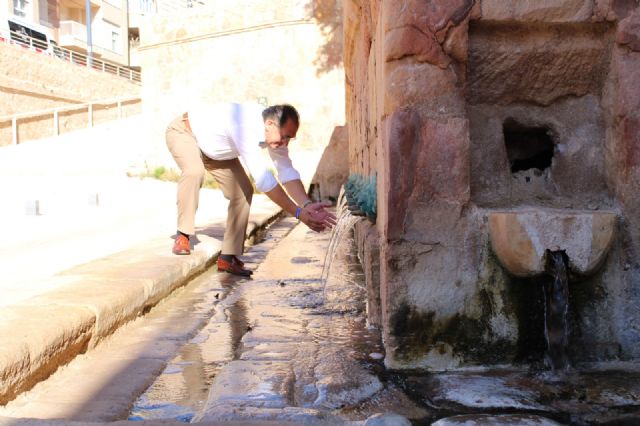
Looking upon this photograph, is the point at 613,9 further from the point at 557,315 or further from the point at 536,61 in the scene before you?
the point at 557,315

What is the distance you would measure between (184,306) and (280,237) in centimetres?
357

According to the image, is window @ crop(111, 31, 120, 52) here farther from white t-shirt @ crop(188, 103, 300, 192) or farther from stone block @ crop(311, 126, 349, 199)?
white t-shirt @ crop(188, 103, 300, 192)

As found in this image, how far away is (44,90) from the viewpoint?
974 inches

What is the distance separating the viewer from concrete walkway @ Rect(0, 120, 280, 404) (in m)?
2.09

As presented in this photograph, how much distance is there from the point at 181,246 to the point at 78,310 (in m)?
1.82

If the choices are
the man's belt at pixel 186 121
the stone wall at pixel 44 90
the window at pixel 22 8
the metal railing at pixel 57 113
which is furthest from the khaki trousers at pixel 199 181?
the window at pixel 22 8

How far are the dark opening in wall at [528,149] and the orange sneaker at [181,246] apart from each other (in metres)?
2.34

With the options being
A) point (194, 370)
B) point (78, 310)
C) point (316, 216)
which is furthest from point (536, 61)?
point (78, 310)

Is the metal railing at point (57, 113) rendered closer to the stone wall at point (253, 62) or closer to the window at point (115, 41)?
the stone wall at point (253, 62)

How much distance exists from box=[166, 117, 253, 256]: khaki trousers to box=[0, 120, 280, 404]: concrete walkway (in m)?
0.25

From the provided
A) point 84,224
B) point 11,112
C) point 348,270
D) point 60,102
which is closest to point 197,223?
point 84,224

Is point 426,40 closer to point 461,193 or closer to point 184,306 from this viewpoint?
point 461,193

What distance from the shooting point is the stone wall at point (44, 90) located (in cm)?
2280

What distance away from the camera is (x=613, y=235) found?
2.14m
